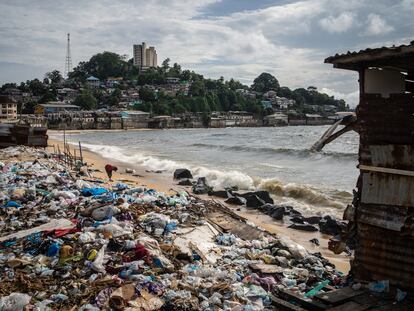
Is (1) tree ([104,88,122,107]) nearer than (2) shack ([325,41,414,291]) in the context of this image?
No

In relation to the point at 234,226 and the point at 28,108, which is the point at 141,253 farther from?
the point at 28,108

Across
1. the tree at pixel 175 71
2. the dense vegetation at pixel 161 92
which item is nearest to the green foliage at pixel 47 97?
the dense vegetation at pixel 161 92

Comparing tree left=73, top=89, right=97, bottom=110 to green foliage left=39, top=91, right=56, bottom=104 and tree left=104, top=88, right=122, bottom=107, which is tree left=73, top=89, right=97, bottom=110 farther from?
tree left=104, top=88, right=122, bottom=107

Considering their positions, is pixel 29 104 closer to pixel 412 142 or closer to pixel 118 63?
pixel 118 63

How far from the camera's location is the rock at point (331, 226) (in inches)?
423

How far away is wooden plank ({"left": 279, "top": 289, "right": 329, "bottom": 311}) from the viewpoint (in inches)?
185

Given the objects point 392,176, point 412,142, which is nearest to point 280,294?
point 392,176

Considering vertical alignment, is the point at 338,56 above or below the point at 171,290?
above

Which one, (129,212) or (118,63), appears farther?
(118,63)

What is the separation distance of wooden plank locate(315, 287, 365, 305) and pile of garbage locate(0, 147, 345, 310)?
0.64 metres

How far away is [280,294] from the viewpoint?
531 cm

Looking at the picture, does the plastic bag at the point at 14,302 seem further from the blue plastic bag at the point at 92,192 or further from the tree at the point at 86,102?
the tree at the point at 86,102

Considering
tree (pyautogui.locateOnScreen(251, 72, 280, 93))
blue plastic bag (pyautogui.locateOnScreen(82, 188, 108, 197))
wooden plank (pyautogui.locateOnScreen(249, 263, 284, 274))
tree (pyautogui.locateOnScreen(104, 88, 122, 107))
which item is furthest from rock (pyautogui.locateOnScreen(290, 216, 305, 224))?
tree (pyautogui.locateOnScreen(251, 72, 280, 93))

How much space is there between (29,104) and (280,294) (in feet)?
288
